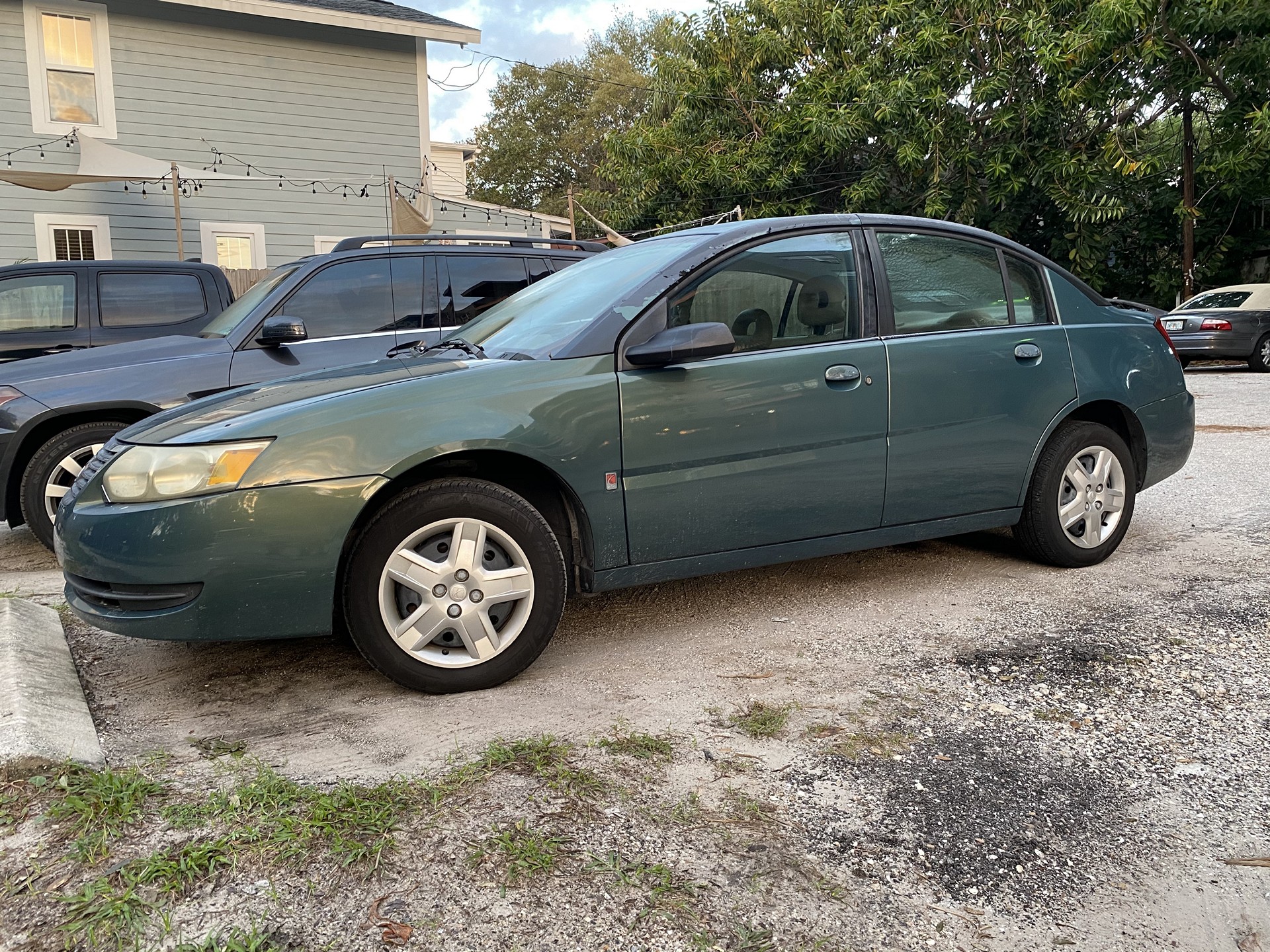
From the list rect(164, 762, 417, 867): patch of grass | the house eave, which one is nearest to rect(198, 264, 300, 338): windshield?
rect(164, 762, 417, 867): patch of grass

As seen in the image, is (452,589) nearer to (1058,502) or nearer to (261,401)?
(261,401)

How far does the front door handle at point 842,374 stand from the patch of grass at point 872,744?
57.5 inches

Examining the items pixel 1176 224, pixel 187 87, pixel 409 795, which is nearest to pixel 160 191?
pixel 187 87

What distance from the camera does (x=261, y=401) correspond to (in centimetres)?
352

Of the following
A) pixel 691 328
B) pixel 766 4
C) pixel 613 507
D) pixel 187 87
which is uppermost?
pixel 766 4

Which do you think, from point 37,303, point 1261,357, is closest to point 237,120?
point 37,303

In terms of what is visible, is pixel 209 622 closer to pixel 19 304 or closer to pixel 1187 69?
pixel 19 304

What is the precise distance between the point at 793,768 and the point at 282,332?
410cm

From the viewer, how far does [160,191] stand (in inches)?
595

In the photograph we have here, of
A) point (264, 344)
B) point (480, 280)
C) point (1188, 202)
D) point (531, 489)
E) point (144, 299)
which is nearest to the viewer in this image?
point (531, 489)

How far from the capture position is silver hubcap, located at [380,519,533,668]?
3305 mm

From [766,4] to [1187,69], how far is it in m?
8.46

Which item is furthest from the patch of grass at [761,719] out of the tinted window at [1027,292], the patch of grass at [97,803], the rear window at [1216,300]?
the rear window at [1216,300]

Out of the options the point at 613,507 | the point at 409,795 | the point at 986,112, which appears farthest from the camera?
the point at 986,112
